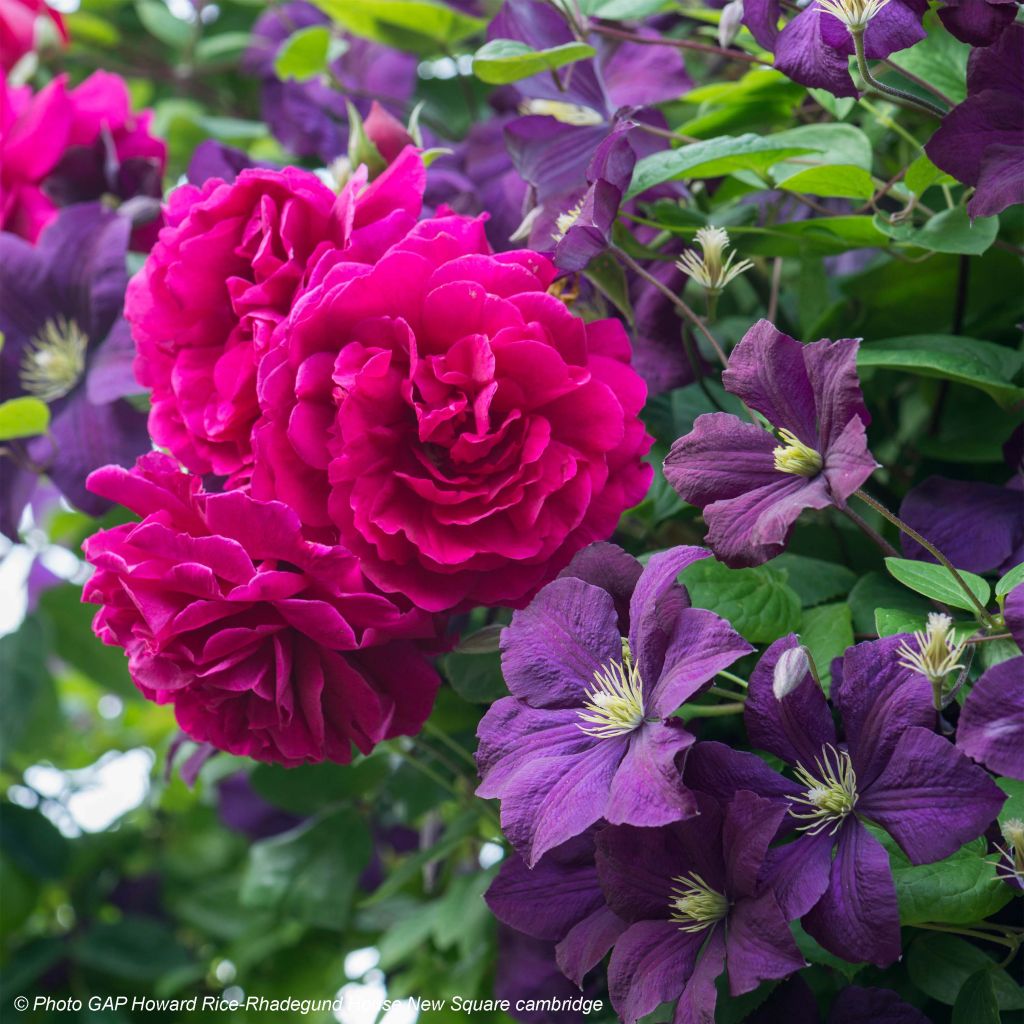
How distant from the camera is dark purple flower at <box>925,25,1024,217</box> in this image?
0.39 meters

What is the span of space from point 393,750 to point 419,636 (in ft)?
0.48

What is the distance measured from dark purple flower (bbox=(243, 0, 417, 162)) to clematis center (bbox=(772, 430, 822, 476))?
0.40m

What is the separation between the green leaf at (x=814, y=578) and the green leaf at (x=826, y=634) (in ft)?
0.06

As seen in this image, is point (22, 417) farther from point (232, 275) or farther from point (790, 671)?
point (790, 671)

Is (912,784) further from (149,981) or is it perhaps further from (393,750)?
(149,981)

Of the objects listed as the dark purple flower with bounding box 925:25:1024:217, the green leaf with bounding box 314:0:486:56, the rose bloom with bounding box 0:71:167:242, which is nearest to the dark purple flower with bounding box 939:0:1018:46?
the dark purple flower with bounding box 925:25:1024:217

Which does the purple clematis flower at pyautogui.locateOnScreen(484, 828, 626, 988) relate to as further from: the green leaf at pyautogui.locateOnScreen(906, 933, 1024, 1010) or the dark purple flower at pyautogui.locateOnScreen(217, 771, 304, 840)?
the dark purple flower at pyautogui.locateOnScreen(217, 771, 304, 840)

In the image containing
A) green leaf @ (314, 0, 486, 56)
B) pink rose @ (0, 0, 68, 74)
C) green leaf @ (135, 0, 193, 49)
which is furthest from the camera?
green leaf @ (135, 0, 193, 49)

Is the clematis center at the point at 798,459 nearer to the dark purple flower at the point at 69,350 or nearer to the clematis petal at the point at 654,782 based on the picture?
the clematis petal at the point at 654,782

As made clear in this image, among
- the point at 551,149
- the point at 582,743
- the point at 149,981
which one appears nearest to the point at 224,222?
the point at 551,149

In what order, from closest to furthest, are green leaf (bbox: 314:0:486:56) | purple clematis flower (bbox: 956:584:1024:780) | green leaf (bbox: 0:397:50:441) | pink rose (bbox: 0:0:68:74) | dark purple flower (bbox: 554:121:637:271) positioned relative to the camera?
purple clematis flower (bbox: 956:584:1024:780)
dark purple flower (bbox: 554:121:637:271)
green leaf (bbox: 0:397:50:441)
green leaf (bbox: 314:0:486:56)
pink rose (bbox: 0:0:68:74)

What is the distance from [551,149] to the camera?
493 millimetres

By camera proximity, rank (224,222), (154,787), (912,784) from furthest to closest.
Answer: (154,787)
(224,222)
(912,784)

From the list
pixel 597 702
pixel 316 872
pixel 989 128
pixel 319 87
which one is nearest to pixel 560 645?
pixel 597 702
